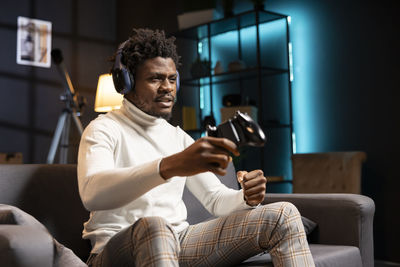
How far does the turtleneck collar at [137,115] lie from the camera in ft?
5.20

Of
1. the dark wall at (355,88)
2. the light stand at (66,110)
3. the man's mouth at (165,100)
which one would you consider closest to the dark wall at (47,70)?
the light stand at (66,110)

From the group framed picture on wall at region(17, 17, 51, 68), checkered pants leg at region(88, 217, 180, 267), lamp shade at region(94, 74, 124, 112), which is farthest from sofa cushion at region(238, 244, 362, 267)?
framed picture on wall at region(17, 17, 51, 68)

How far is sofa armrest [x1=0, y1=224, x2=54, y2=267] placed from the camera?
3.42 ft

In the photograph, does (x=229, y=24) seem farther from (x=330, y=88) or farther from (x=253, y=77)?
(x=330, y=88)

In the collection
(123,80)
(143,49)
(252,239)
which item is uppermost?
(143,49)

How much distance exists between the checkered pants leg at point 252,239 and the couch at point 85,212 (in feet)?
0.36

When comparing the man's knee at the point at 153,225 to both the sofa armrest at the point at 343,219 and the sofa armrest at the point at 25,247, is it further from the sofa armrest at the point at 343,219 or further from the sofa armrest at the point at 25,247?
the sofa armrest at the point at 343,219

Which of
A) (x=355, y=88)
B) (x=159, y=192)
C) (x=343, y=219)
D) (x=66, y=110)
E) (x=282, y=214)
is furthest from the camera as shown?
(x=66, y=110)

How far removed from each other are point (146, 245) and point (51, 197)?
662 millimetres

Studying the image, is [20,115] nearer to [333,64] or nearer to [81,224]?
[333,64]

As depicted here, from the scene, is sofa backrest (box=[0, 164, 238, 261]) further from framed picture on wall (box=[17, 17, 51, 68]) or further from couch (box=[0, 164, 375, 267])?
framed picture on wall (box=[17, 17, 51, 68])

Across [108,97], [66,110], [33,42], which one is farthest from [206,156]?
[33,42]

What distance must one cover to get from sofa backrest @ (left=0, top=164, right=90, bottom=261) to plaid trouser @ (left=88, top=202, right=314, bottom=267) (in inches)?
11.6

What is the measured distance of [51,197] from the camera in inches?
67.3
